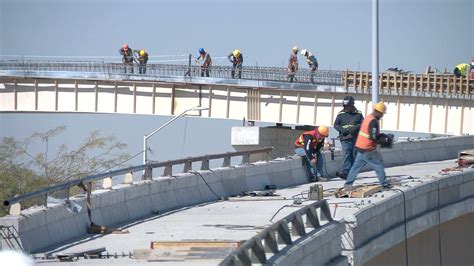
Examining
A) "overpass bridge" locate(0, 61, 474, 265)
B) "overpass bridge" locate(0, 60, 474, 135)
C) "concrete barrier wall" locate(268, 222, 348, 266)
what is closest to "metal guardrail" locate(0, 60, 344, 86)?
"overpass bridge" locate(0, 60, 474, 135)

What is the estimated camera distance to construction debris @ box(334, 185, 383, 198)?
23.2m

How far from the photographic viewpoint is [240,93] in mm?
65062

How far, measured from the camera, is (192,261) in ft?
50.1

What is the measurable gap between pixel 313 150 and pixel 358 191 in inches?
225

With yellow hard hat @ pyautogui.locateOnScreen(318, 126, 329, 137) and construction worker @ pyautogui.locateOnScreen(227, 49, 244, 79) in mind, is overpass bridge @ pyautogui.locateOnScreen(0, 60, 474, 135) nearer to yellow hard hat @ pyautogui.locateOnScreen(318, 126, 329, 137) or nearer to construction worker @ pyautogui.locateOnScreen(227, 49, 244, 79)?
construction worker @ pyautogui.locateOnScreen(227, 49, 244, 79)

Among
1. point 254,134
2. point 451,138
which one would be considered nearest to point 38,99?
point 254,134

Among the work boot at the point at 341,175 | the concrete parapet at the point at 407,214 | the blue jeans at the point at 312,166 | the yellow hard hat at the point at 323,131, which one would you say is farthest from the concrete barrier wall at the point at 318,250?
the blue jeans at the point at 312,166

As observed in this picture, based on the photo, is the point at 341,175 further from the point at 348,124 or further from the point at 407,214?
the point at 407,214

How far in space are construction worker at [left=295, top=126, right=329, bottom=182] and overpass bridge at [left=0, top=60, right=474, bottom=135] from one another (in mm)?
29087

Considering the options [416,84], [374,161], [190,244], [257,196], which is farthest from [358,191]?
[416,84]

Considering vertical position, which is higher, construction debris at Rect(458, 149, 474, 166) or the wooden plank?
construction debris at Rect(458, 149, 474, 166)

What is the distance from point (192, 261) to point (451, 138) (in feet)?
79.8

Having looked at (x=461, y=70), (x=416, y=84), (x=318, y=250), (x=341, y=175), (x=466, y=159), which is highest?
(x=461, y=70)

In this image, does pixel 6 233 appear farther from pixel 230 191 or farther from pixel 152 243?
pixel 230 191
